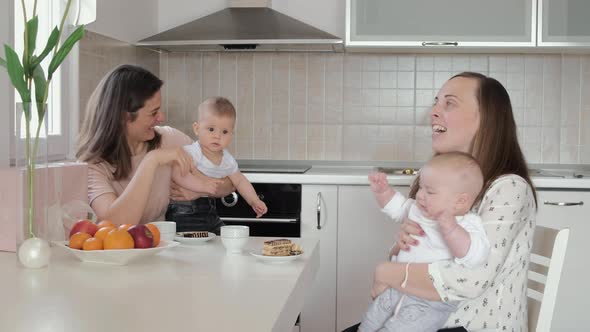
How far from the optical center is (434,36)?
360 cm

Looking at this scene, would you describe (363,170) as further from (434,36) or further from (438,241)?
(438,241)

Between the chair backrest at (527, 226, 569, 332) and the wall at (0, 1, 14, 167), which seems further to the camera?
the wall at (0, 1, 14, 167)

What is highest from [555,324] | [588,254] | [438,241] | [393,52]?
[393,52]

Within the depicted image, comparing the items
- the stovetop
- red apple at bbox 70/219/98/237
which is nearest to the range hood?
the stovetop

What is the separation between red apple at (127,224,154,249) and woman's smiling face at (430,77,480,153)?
0.77m

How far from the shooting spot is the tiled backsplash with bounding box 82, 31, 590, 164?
12.9 ft

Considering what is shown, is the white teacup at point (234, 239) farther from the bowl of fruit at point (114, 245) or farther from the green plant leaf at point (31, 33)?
the green plant leaf at point (31, 33)

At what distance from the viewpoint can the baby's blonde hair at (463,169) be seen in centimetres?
177

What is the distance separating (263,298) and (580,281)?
232cm

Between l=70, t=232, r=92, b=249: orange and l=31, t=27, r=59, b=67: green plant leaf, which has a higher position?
l=31, t=27, r=59, b=67: green plant leaf

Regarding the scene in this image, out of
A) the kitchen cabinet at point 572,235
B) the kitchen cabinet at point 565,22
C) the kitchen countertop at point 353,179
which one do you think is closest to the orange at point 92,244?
the kitchen countertop at point 353,179

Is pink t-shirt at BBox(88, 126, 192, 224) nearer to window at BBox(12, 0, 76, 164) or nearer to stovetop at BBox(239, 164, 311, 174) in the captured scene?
window at BBox(12, 0, 76, 164)

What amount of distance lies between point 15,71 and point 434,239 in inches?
40.7

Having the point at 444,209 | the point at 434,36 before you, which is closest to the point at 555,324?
the point at 434,36
